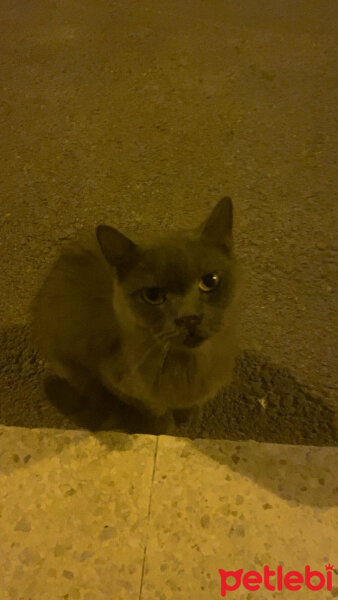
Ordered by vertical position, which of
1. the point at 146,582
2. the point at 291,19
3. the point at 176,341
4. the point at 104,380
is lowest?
the point at 146,582

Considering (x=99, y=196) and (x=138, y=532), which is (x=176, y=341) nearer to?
(x=138, y=532)

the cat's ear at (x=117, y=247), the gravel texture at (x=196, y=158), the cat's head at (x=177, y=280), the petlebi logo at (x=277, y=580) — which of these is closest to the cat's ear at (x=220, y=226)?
the cat's head at (x=177, y=280)

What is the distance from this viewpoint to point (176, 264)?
86 centimetres

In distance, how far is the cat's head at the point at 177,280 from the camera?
2.83 ft

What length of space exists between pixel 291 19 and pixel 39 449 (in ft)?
9.21

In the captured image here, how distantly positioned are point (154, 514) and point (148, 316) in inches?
19.2

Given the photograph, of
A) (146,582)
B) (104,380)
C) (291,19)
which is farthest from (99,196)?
(291,19)

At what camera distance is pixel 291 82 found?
2297mm

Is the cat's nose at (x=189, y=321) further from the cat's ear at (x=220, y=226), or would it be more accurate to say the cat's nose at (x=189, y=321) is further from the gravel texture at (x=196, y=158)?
the gravel texture at (x=196, y=158)

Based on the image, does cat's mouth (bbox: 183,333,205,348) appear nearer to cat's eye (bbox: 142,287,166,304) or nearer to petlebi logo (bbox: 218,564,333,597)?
cat's eye (bbox: 142,287,166,304)

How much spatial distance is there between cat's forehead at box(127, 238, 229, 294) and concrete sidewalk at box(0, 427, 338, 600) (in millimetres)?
495

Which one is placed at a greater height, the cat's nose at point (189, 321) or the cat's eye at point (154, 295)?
the cat's eye at point (154, 295)

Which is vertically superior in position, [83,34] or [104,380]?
[83,34]

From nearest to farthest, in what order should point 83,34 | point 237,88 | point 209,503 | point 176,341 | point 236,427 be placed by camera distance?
point 176,341
point 209,503
point 236,427
point 237,88
point 83,34
